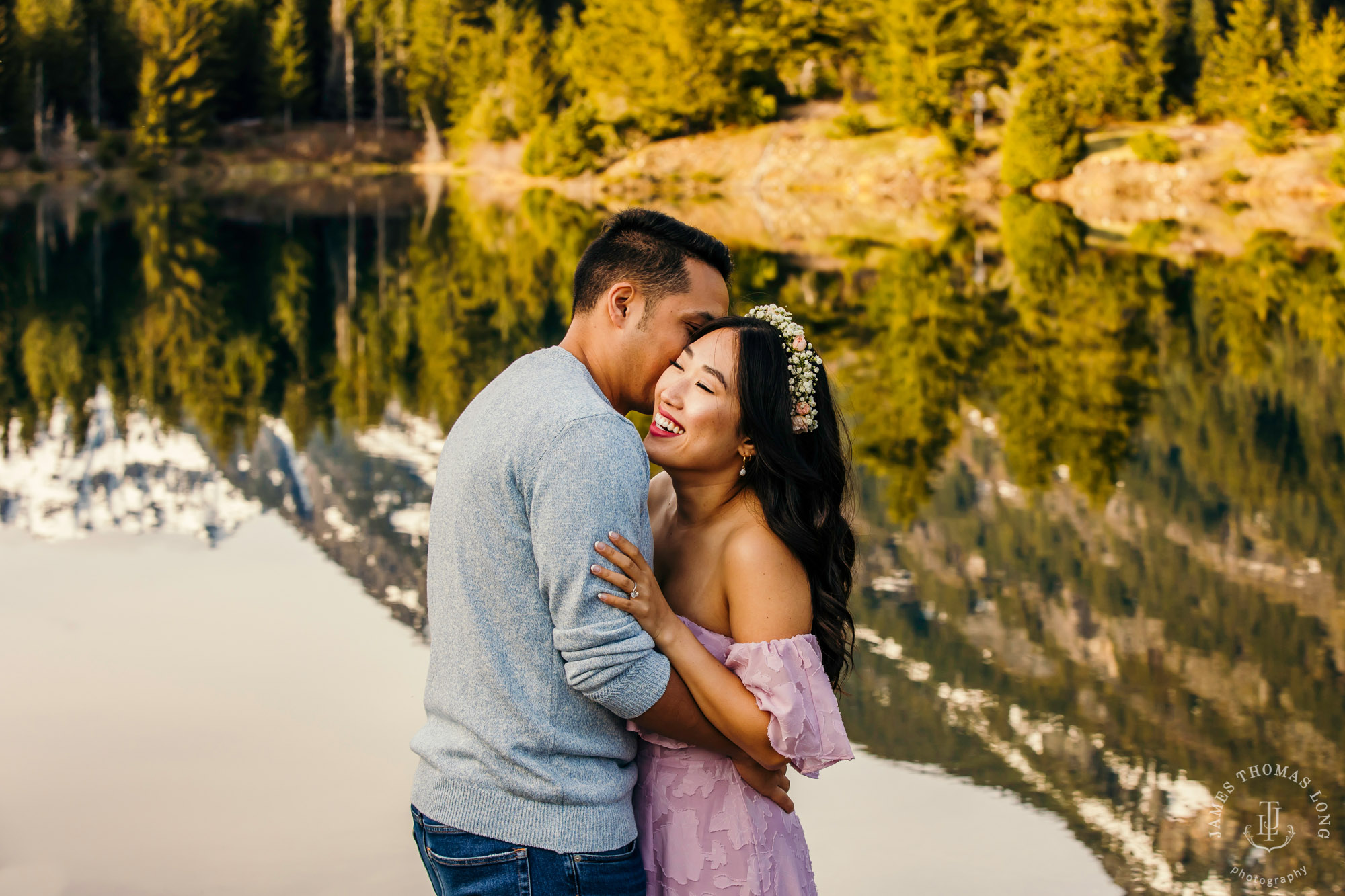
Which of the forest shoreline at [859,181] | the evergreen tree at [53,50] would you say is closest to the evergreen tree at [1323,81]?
the forest shoreline at [859,181]

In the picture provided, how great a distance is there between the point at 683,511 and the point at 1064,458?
24.4 ft

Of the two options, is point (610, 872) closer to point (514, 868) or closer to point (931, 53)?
point (514, 868)

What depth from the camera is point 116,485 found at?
9094 mm

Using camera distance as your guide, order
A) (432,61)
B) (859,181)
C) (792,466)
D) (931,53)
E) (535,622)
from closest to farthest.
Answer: (535,622)
(792,466)
(859,181)
(931,53)
(432,61)

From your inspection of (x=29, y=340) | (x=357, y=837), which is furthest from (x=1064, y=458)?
(x=29, y=340)

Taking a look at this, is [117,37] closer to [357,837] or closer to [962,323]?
[962,323]

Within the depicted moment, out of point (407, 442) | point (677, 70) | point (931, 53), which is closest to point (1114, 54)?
point (931, 53)

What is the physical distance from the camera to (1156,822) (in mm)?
4562

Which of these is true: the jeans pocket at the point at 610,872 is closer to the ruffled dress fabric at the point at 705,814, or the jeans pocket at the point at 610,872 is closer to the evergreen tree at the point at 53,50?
the ruffled dress fabric at the point at 705,814

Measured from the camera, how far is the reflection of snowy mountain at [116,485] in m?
8.32

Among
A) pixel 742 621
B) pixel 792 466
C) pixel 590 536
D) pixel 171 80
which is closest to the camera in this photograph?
pixel 590 536

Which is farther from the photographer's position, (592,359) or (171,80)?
(171,80)

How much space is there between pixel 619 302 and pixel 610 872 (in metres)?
1.10

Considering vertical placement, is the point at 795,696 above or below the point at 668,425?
below
